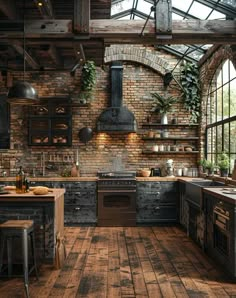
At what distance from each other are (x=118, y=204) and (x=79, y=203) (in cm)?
82

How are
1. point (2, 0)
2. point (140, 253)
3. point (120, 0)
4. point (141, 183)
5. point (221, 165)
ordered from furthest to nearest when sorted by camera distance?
point (141, 183), point (120, 0), point (221, 165), point (140, 253), point (2, 0)

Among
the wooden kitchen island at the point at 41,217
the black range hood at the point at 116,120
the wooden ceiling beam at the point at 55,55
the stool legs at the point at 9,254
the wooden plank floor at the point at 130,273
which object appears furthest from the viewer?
the black range hood at the point at 116,120

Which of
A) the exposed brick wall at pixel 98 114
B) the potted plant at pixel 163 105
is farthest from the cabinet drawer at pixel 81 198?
the potted plant at pixel 163 105

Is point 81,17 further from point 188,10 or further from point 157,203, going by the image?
point 157,203

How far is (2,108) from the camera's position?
8.91 metres

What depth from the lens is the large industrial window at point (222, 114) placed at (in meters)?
7.13

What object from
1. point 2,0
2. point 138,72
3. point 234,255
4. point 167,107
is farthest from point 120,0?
point 234,255

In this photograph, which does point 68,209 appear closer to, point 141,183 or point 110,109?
point 141,183

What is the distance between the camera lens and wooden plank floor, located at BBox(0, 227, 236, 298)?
4.20m

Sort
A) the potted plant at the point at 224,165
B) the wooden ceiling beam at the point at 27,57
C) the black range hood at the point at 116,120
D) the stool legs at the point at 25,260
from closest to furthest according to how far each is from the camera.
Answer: the stool legs at the point at 25,260, the wooden ceiling beam at the point at 27,57, the potted plant at the point at 224,165, the black range hood at the point at 116,120

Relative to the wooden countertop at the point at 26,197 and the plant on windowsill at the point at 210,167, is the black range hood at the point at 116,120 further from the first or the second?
the wooden countertop at the point at 26,197

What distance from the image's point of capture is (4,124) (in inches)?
349

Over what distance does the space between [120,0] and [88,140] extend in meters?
3.06

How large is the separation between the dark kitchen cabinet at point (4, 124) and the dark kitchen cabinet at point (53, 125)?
526 millimetres
